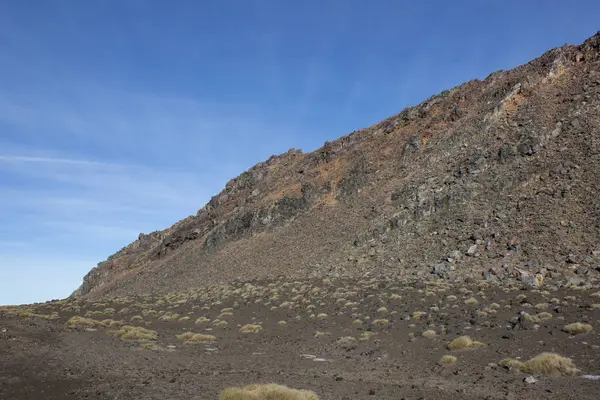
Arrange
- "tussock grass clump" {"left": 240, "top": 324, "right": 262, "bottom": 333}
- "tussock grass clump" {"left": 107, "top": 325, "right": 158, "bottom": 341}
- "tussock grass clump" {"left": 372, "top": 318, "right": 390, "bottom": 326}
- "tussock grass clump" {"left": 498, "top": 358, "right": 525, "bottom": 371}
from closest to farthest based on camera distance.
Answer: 1. "tussock grass clump" {"left": 498, "top": 358, "right": 525, "bottom": 371}
2. "tussock grass clump" {"left": 107, "top": 325, "right": 158, "bottom": 341}
3. "tussock grass clump" {"left": 372, "top": 318, "right": 390, "bottom": 326}
4. "tussock grass clump" {"left": 240, "top": 324, "right": 262, "bottom": 333}

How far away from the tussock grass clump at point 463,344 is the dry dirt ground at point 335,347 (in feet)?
0.79

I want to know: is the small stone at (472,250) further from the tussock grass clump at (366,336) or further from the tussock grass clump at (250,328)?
the tussock grass clump at (250,328)

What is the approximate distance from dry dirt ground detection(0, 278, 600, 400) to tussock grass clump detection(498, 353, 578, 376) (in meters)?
0.10

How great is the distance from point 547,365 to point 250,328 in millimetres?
18078

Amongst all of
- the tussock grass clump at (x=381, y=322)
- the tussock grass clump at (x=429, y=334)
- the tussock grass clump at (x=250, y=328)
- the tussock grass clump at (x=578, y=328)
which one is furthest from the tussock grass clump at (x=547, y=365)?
the tussock grass clump at (x=250, y=328)

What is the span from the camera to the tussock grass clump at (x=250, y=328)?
2807cm

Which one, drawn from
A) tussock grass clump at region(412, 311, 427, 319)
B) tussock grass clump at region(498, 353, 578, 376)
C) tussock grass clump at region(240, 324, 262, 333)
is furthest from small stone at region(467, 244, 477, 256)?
Answer: tussock grass clump at region(498, 353, 578, 376)

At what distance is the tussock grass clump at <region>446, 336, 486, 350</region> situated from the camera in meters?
18.9

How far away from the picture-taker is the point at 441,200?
47375 mm

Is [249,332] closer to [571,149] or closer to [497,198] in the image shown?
[497,198]

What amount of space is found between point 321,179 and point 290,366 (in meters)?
48.3

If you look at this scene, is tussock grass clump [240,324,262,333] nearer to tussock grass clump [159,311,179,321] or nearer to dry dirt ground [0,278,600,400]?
dry dirt ground [0,278,600,400]

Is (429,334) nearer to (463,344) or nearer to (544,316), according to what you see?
(463,344)

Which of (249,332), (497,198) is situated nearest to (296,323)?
(249,332)
